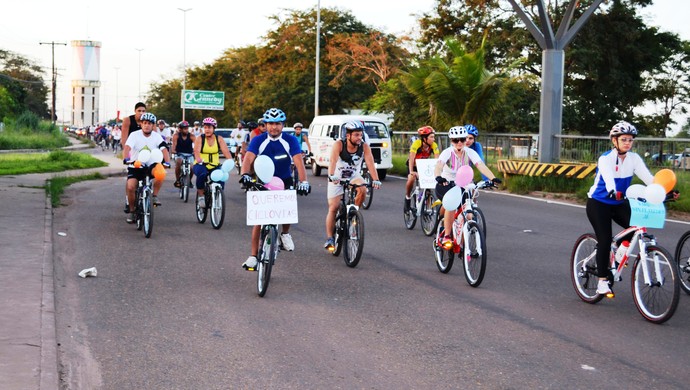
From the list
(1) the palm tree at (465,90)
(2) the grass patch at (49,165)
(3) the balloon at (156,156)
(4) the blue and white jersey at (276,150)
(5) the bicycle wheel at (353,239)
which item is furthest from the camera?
(1) the palm tree at (465,90)

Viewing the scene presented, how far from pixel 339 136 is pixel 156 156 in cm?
1526

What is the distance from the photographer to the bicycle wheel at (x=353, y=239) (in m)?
10.4

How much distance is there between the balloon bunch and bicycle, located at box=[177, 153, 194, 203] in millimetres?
11757

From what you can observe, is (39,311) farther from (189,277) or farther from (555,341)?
(555,341)

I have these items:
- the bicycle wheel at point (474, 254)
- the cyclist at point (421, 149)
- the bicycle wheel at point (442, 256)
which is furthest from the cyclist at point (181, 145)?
the bicycle wheel at point (474, 254)

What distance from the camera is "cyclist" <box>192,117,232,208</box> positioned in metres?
15.5

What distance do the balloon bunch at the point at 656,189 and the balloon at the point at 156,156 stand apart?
24.6 ft

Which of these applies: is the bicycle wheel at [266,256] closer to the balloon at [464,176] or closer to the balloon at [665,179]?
the balloon at [464,176]

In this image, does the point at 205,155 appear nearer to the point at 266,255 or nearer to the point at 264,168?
the point at 264,168

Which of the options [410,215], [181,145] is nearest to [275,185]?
[410,215]

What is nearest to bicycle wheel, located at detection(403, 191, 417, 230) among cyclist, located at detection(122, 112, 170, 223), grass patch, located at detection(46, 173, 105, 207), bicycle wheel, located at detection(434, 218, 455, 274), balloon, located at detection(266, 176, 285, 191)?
cyclist, located at detection(122, 112, 170, 223)

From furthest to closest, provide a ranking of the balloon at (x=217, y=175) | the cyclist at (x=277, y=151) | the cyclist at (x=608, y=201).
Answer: the balloon at (x=217, y=175) < the cyclist at (x=277, y=151) < the cyclist at (x=608, y=201)

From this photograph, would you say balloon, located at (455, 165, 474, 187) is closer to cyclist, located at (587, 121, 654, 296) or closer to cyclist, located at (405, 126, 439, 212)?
cyclist, located at (587, 121, 654, 296)

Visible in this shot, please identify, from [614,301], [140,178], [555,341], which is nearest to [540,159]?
[140,178]
